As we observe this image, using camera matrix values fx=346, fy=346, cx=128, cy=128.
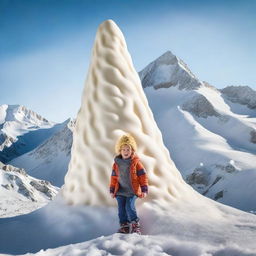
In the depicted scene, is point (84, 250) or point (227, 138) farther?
point (227, 138)

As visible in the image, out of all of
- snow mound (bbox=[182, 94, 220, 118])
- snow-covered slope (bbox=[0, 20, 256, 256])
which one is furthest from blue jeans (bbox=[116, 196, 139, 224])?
snow mound (bbox=[182, 94, 220, 118])

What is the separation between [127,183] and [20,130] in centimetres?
13388

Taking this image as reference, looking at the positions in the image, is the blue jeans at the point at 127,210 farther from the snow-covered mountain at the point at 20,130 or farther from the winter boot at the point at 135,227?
the snow-covered mountain at the point at 20,130

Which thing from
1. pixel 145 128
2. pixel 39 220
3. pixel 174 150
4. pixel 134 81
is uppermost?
pixel 174 150

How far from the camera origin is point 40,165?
93812 mm

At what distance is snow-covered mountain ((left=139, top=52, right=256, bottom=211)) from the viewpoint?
32938mm

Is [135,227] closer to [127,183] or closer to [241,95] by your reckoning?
[127,183]

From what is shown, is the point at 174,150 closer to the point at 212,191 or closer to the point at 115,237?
the point at 212,191

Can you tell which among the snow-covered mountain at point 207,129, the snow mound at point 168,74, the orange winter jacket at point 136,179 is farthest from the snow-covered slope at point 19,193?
the snow mound at point 168,74

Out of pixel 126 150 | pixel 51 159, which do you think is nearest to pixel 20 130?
pixel 51 159

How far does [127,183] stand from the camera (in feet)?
17.2

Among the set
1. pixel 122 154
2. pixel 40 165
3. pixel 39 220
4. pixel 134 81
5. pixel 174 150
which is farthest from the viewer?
pixel 40 165

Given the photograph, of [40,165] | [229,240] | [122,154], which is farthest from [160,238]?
[40,165]

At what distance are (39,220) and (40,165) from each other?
90727 mm
